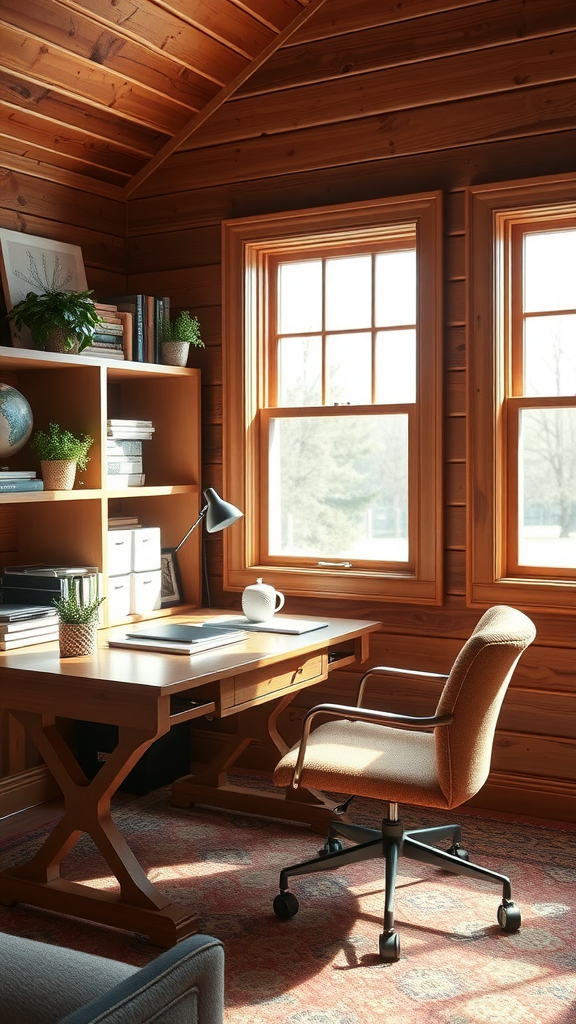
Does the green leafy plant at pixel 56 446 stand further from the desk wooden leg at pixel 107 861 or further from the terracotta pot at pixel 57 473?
the desk wooden leg at pixel 107 861

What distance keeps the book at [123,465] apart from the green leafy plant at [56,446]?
20cm

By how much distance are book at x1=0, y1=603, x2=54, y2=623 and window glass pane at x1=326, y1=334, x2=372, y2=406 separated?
1.42 metres

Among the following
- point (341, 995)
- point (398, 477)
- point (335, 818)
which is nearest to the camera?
point (341, 995)

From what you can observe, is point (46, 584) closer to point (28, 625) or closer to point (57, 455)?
point (28, 625)

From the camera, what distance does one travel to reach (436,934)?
274 centimetres

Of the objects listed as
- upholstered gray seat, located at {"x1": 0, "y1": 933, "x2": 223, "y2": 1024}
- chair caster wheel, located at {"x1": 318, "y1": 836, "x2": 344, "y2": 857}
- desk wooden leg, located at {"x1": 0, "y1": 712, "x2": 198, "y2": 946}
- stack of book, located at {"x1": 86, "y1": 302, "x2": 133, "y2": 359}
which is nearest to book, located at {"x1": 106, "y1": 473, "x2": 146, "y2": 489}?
stack of book, located at {"x1": 86, "y1": 302, "x2": 133, "y2": 359}

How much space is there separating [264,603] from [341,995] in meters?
1.44

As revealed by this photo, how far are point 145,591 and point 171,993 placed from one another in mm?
2742

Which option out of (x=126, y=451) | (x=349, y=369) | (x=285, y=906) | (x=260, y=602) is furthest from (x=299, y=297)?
(x=285, y=906)

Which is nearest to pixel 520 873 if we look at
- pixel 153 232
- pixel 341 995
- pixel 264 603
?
pixel 341 995

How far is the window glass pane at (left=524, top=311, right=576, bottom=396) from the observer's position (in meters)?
3.56

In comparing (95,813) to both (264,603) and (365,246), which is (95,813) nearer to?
(264,603)

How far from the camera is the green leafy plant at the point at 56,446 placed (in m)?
3.49

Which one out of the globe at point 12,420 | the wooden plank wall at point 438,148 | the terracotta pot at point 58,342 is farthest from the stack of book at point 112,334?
the wooden plank wall at point 438,148
